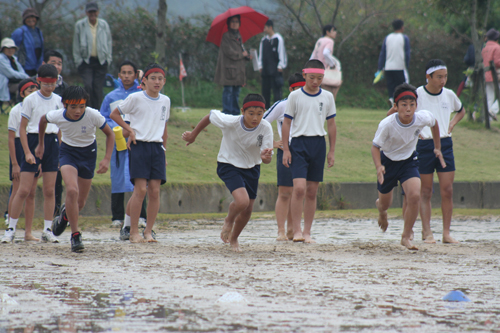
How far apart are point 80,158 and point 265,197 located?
482cm

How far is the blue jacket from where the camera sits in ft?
42.3

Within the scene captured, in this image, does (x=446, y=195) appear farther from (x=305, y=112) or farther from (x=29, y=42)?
(x=29, y=42)

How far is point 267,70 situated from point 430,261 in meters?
10.7

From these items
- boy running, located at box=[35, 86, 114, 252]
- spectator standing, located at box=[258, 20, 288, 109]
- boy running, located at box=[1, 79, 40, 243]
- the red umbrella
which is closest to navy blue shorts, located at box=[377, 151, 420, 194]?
boy running, located at box=[35, 86, 114, 252]

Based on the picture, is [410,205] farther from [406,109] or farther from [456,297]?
[456,297]

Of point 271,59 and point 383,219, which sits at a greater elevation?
point 271,59

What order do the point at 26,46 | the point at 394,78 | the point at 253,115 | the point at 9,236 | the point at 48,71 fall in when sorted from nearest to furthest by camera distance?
the point at 253,115 → the point at 9,236 → the point at 48,71 → the point at 26,46 → the point at 394,78

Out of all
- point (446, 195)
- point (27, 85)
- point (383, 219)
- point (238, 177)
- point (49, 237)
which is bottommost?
point (49, 237)

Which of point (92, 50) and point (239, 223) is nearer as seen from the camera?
point (239, 223)

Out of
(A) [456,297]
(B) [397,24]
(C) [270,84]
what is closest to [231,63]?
(C) [270,84]

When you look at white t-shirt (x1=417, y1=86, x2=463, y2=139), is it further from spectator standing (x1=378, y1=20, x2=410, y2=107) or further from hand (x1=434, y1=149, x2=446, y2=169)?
spectator standing (x1=378, y1=20, x2=410, y2=107)

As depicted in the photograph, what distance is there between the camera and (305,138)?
752 centimetres

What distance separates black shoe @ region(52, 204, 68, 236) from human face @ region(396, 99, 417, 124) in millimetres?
3590

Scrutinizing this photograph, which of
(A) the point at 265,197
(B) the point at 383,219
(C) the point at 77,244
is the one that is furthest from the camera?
(A) the point at 265,197
